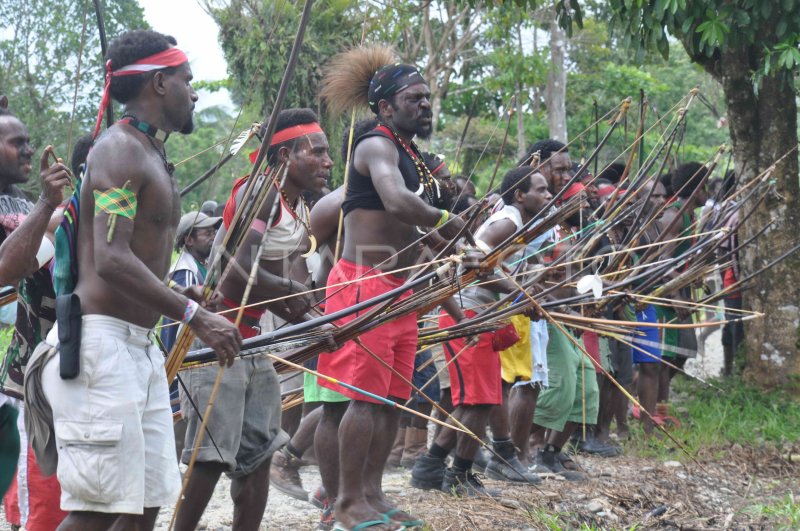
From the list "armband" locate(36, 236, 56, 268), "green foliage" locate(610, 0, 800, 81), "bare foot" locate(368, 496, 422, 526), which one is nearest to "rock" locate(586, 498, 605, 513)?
"bare foot" locate(368, 496, 422, 526)

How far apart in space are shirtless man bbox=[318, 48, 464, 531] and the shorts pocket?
135 centimetres

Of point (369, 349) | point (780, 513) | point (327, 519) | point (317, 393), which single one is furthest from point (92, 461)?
point (780, 513)

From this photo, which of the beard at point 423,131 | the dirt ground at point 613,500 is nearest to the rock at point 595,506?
the dirt ground at point 613,500

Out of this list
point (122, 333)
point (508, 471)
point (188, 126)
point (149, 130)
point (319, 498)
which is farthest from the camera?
point (508, 471)

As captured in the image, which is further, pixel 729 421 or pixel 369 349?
pixel 729 421

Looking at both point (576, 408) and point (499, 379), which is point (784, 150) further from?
point (499, 379)

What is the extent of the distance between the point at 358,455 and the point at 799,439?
→ 426 cm

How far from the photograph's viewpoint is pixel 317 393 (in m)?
4.73

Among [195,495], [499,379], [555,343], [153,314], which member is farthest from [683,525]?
[153,314]

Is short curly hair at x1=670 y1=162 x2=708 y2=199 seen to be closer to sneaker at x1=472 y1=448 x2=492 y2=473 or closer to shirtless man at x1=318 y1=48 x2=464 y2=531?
sneaker at x1=472 y1=448 x2=492 y2=473

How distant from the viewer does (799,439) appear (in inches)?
289

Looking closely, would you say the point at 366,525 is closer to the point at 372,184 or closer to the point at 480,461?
the point at 372,184

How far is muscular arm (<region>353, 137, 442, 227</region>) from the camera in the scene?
13.8 ft

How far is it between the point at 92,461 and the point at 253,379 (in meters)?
1.16
